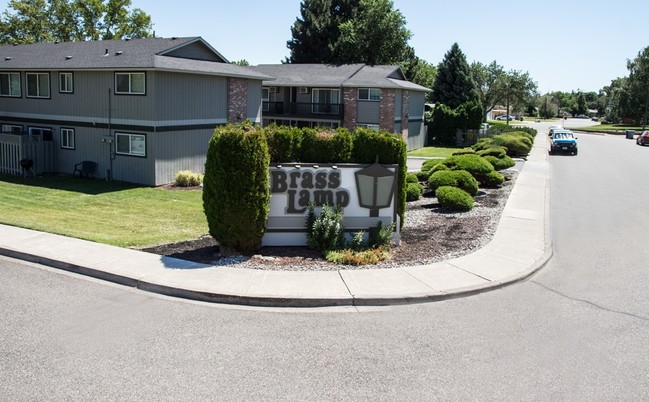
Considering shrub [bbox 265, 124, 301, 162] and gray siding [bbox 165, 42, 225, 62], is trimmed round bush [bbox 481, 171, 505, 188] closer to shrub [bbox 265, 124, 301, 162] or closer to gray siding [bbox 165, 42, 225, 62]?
shrub [bbox 265, 124, 301, 162]

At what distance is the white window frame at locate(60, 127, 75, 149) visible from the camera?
88.3 feet

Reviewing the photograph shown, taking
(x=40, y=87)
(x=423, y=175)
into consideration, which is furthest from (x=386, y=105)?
(x=40, y=87)

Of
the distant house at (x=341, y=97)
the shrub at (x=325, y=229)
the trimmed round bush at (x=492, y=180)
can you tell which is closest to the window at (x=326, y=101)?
the distant house at (x=341, y=97)

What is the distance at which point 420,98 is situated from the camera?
4972cm

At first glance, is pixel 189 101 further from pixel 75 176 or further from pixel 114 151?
pixel 75 176

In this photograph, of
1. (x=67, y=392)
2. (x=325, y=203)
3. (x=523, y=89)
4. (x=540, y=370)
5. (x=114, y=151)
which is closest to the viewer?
(x=67, y=392)

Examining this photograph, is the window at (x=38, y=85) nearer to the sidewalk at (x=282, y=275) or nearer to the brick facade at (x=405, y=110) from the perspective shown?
the sidewalk at (x=282, y=275)

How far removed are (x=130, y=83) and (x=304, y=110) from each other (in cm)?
2028

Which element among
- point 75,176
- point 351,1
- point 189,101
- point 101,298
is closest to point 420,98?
point 351,1

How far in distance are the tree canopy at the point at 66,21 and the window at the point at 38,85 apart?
3319 cm

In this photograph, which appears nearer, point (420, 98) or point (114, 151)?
point (114, 151)

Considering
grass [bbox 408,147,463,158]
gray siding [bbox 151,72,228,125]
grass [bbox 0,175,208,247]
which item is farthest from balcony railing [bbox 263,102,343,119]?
grass [bbox 0,175,208,247]

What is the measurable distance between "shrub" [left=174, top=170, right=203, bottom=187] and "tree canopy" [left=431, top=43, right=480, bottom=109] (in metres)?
38.9

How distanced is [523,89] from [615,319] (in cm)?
7830
